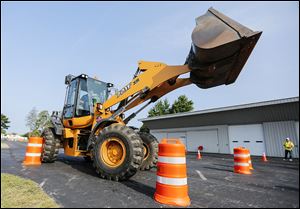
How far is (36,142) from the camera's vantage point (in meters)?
7.65

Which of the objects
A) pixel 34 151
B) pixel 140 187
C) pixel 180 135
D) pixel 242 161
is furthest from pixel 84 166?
pixel 180 135

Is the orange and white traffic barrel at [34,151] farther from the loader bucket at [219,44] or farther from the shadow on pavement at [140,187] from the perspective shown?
the loader bucket at [219,44]

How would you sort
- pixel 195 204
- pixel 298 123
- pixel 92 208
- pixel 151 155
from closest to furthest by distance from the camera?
pixel 298 123 < pixel 92 208 < pixel 195 204 < pixel 151 155

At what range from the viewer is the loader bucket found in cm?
360

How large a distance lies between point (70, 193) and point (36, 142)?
4.86 meters

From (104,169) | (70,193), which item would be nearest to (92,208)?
(70,193)

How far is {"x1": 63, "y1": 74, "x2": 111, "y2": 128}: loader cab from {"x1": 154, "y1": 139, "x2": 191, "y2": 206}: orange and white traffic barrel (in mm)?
4020

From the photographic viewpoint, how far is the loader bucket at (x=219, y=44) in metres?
3.60

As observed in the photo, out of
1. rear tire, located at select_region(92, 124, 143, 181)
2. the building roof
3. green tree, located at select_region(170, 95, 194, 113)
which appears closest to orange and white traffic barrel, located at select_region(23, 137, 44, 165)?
rear tire, located at select_region(92, 124, 143, 181)

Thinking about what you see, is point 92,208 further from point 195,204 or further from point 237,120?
point 237,120

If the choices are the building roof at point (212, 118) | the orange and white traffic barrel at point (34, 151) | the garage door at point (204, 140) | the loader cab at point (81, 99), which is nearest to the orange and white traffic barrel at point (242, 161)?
the loader cab at point (81, 99)

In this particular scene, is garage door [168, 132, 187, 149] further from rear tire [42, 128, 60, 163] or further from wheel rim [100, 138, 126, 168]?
wheel rim [100, 138, 126, 168]

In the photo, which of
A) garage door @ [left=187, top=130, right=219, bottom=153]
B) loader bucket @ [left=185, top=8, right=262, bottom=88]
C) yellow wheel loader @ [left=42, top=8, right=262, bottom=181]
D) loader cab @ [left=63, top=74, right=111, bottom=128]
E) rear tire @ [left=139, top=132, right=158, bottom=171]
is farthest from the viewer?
garage door @ [left=187, top=130, right=219, bottom=153]

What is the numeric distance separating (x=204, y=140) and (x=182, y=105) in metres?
17.4
